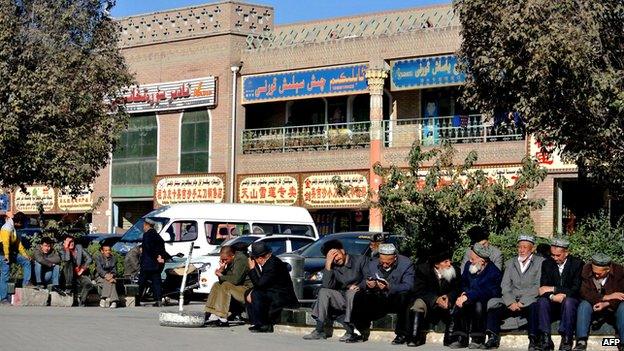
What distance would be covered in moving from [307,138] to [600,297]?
30.3 metres

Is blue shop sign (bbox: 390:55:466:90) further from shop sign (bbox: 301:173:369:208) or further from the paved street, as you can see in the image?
the paved street

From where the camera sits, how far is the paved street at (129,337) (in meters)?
17.3

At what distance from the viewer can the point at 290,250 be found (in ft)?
97.1

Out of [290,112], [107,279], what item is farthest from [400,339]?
[290,112]

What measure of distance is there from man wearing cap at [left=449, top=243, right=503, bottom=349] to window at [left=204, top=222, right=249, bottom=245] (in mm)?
15895

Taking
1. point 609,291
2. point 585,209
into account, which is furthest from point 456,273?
point 585,209

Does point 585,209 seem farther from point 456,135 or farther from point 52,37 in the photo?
point 52,37

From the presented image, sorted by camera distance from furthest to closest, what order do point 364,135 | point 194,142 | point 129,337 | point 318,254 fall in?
point 194,142 → point 364,135 → point 318,254 → point 129,337

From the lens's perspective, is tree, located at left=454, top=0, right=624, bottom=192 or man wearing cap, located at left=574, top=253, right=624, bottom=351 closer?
man wearing cap, located at left=574, top=253, right=624, bottom=351

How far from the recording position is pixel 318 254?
26484mm

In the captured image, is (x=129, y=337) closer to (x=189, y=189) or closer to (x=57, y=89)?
(x=57, y=89)

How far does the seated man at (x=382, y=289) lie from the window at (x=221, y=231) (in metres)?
14.4

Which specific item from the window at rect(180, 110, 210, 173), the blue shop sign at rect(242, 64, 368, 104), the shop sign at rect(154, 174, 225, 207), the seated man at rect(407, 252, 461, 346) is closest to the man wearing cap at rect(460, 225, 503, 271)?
the seated man at rect(407, 252, 461, 346)

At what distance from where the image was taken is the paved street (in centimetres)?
1727
